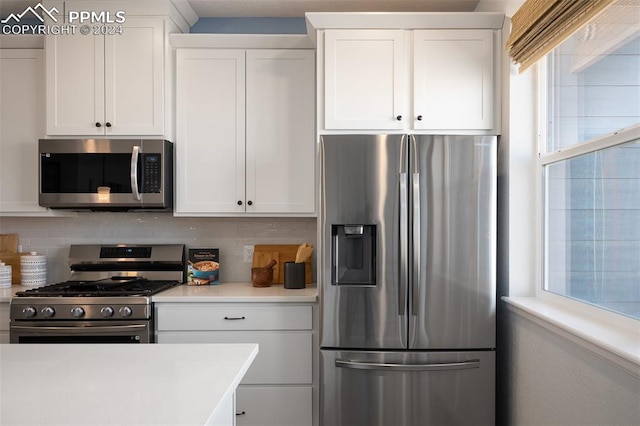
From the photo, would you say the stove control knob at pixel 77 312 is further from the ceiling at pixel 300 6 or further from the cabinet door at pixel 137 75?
the ceiling at pixel 300 6

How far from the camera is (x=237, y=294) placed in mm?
2779

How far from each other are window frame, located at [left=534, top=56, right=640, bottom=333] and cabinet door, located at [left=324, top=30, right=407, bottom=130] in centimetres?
71

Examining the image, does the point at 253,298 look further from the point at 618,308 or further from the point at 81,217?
the point at 618,308

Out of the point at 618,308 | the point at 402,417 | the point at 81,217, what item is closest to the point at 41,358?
the point at 402,417

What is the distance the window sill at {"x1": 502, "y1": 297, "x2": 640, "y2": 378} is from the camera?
4.63 feet

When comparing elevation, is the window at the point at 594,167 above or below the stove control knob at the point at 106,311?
above

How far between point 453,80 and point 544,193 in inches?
30.8

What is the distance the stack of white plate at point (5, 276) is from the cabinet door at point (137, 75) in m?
1.14

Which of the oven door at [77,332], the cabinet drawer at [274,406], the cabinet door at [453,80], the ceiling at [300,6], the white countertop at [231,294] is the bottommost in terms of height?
the cabinet drawer at [274,406]

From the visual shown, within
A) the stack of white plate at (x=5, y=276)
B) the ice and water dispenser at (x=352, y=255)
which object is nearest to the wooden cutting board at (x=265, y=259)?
the ice and water dispenser at (x=352, y=255)

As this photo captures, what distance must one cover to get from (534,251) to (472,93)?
90 centimetres

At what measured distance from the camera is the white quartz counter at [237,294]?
→ 270 centimetres

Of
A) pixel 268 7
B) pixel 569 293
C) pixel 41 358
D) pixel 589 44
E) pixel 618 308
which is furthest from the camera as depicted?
pixel 268 7

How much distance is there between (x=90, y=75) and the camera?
2947mm
